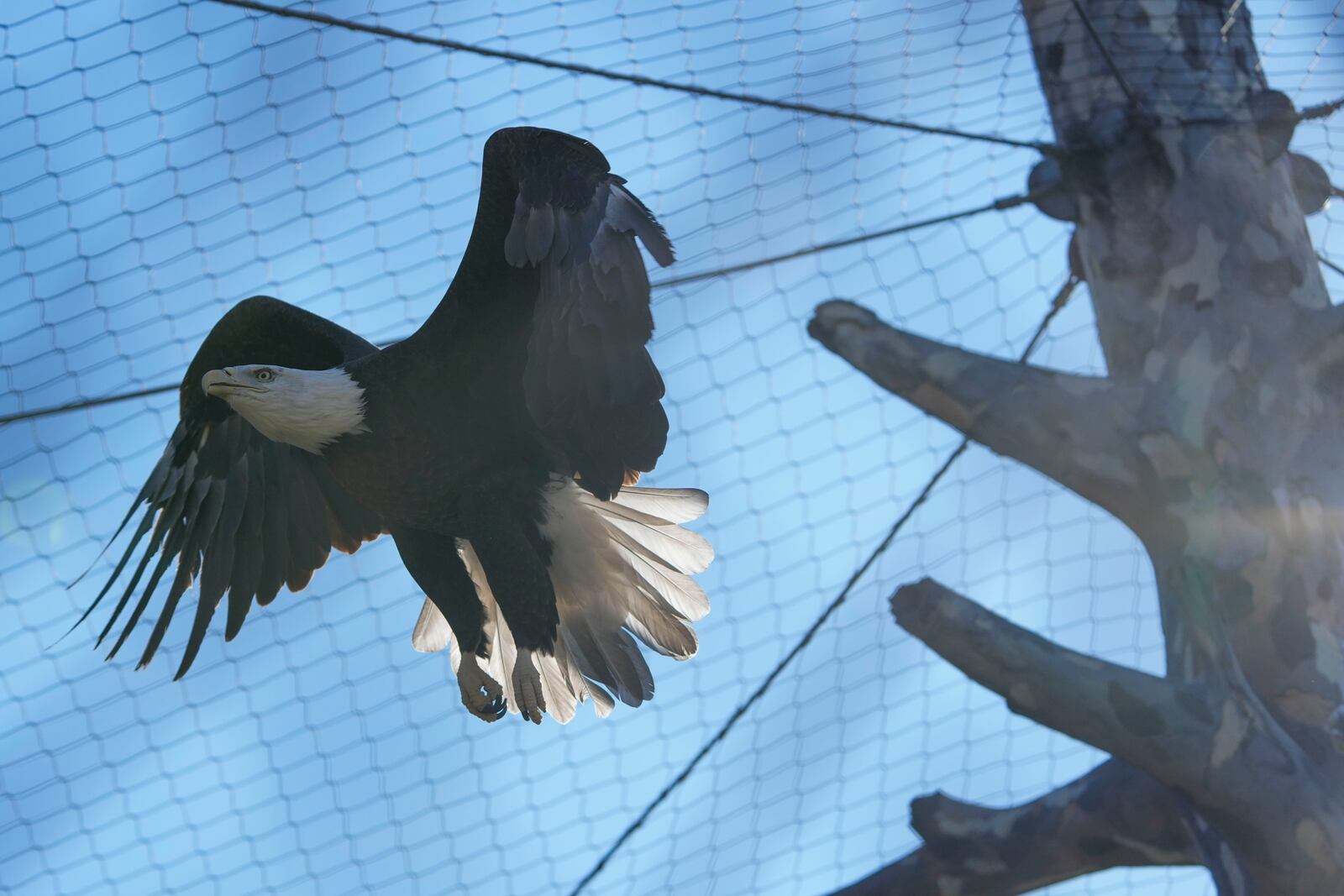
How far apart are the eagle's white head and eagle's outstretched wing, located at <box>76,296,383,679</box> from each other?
0.64 feet

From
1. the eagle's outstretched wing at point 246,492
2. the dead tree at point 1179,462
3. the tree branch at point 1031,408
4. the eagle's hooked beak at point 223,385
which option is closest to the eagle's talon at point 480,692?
the eagle's outstretched wing at point 246,492

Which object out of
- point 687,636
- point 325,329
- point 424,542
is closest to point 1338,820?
point 687,636

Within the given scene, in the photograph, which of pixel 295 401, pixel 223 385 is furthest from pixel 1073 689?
pixel 223 385

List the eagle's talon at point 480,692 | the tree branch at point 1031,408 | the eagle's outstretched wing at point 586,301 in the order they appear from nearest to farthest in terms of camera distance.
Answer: the eagle's outstretched wing at point 586,301 < the eagle's talon at point 480,692 < the tree branch at point 1031,408

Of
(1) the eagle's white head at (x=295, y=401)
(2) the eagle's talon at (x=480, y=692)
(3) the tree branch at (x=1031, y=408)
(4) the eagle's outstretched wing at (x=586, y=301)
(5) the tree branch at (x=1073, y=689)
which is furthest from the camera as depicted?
(3) the tree branch at (x=1031, y=408)

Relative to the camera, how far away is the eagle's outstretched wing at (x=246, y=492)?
297 centimetres

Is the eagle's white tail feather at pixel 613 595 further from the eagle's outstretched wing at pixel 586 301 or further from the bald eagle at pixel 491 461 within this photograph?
the eagle's outstretched wing at pixel 586 301

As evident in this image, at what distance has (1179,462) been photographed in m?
2.90

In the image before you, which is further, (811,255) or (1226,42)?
(811,255)

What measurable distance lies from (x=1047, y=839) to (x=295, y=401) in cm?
142

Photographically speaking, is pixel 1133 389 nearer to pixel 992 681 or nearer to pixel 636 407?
pixel 992 681

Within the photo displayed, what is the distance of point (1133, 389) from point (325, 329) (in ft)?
4.63

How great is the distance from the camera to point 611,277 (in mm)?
2180

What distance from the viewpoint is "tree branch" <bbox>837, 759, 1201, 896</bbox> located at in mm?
2795
